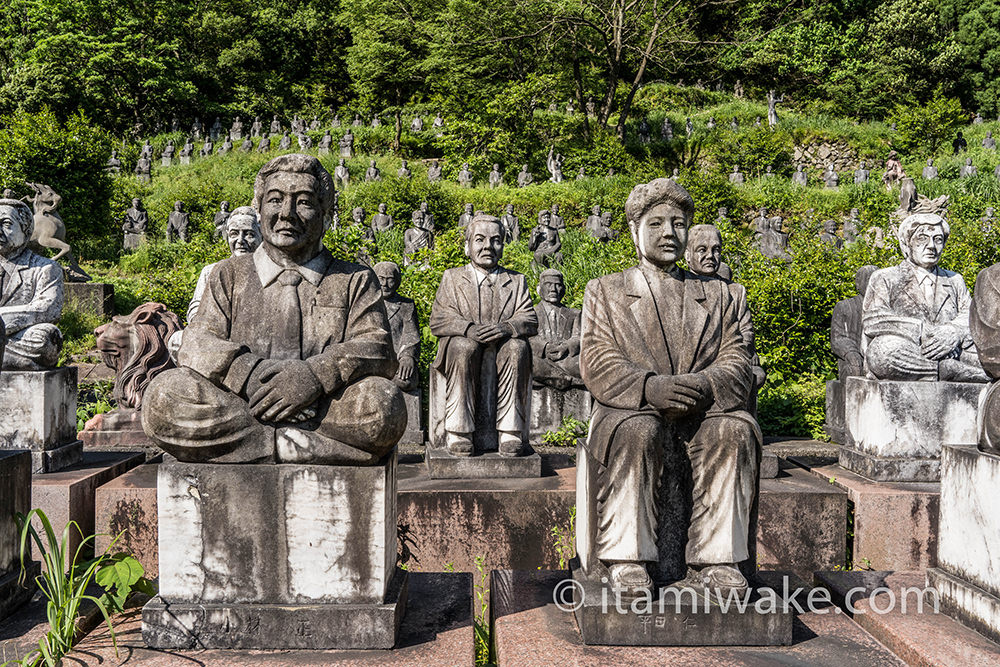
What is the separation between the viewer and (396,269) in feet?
24.5

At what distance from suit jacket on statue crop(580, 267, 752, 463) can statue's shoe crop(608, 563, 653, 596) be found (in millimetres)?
469

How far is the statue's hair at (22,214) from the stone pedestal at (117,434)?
2033 mm

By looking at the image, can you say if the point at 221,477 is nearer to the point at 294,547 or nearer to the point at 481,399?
the point at 294,547

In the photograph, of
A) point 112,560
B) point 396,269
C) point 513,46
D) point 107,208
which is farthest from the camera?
point 513,46

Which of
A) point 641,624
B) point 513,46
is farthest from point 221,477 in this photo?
point 513,46

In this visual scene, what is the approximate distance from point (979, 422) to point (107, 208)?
895 inches

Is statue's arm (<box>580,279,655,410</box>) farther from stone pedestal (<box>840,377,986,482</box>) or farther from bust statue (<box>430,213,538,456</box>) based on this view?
stone pedestal (<box>840,377,986,482</box>)

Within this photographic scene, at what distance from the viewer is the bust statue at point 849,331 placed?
7.46 m

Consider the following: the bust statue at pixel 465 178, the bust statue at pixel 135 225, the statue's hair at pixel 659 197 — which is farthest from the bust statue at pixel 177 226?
the statue's hair at pixel 659 197

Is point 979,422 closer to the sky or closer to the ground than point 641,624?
closer to the sky

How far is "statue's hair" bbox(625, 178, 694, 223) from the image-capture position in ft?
10.6

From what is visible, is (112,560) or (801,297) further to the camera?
(801,297)

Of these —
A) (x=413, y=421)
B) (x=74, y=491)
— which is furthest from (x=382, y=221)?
(x=74, y=491)

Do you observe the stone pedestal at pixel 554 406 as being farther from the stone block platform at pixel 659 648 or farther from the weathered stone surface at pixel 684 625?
the weathered stone surface at pixel 684 625
